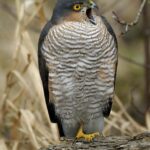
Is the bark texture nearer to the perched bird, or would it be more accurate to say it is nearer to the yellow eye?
the perched bird

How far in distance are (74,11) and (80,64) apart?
0.31 metres

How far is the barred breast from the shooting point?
14.0 ft

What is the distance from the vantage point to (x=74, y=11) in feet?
14.1

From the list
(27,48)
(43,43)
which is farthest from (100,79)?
(27,48)

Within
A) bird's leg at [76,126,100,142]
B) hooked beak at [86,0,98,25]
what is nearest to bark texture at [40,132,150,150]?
bird's leg at [76,126,100,142]

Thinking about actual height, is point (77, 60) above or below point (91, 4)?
below

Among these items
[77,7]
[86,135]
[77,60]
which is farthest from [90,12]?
[86,135]

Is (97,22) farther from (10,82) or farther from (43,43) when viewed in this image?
(10,82)

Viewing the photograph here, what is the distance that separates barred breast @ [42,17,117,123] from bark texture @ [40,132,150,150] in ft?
0.94

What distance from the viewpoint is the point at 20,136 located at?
5.39 meters

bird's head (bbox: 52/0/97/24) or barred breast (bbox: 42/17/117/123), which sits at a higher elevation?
bird's head (bbox: 52/0/97/24)

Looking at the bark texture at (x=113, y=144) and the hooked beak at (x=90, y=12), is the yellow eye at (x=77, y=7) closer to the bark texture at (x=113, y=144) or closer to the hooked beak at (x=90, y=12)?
the hooked beak at (x=90, y=12)

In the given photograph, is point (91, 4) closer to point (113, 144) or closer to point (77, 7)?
point (77, 7)

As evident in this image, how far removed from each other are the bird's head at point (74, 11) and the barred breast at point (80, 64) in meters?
0.03
